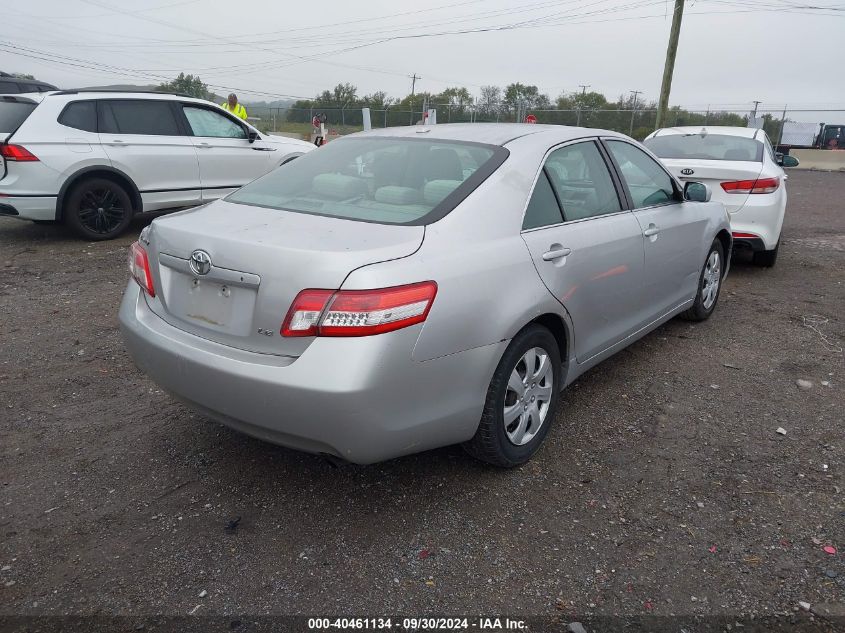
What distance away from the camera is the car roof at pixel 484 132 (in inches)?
136

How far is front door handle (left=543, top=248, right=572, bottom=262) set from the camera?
3.07m

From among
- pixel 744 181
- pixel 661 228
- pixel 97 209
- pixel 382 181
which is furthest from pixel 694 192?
pixel 97 209

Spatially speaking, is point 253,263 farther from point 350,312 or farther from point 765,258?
point 765,258

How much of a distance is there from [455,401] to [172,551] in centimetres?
123

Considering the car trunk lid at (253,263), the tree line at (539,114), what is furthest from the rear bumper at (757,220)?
the tree line at (539,114)

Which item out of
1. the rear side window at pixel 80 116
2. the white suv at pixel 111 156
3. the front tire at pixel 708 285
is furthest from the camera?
the rear side window at pixel 80 116

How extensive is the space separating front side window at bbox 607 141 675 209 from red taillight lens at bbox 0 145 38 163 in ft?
20.4

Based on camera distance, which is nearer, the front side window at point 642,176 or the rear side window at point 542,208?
the rear side window at point 542,208

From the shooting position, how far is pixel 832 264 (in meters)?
7.77

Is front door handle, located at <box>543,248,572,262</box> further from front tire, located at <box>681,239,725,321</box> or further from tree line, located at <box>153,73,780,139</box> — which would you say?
tree line, located at <box>153,73,780,139</box>

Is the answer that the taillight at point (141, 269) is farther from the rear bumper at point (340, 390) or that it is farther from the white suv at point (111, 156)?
the white suv at point (111, 156)

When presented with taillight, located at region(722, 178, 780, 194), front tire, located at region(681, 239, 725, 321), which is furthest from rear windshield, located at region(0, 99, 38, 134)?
taillight, located at region(722, 178, 780, 194)

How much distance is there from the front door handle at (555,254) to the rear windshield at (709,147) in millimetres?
4737

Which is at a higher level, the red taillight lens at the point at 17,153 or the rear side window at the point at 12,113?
the rear side window at the point at 12,113
